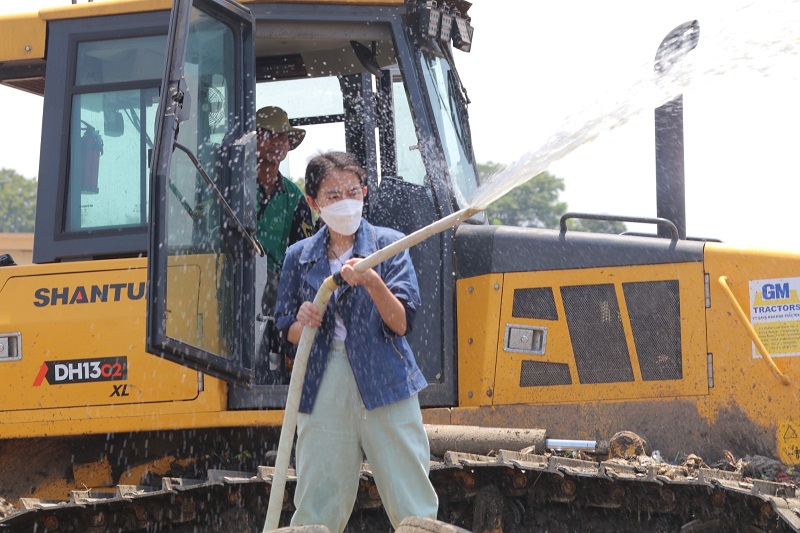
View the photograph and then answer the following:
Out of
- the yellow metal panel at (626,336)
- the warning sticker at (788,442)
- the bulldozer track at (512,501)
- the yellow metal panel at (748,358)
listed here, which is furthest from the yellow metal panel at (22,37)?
the warning sticker at (788,442)

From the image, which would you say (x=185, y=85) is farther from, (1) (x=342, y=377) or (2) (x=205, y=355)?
(1) (x=342, y=377)

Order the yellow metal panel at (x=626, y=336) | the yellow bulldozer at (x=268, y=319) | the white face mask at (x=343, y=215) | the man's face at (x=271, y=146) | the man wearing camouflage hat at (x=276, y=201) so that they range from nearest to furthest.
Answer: the white face mask at (x=343, y=215) → the yellow bulldozer at (x=268, y=319) → the yellow metal panel at (x=626, y=336) → the man wearing camouflage hat at (x=276, y=201) → the man's face at (x=271, y=146)

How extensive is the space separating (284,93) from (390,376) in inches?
124

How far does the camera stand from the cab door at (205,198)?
5.33 metres

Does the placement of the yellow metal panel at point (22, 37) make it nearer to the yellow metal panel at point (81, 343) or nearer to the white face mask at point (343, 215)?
the yellow metal panel at point (81, 343)

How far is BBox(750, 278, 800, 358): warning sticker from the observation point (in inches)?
233

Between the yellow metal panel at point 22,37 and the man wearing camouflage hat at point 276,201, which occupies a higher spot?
the yellow metal panel at point 22,37

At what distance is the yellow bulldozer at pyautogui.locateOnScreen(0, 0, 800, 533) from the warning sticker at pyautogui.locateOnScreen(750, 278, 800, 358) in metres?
0.01

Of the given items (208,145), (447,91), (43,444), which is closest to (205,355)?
(208,145)

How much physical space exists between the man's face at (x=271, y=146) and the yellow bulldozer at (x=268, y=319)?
0.49 meters

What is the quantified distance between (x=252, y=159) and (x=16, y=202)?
58939 millimetres

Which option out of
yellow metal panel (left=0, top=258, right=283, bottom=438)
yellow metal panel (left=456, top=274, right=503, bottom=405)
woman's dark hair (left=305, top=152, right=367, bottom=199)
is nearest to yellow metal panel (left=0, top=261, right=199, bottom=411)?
yellow metal panel (left=0, top=258, right=283, bottom=438)

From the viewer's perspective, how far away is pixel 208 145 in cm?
585

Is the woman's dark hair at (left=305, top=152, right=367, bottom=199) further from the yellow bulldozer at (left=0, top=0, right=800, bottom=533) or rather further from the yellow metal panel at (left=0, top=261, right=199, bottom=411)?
the yellow metal panel at (left=0, top=261, right=199, bottom=411)
